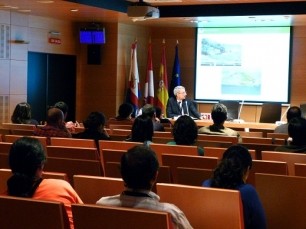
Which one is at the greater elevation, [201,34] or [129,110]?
[201,34]

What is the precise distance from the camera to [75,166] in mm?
4645

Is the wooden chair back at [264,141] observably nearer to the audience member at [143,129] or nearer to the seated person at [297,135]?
the seated person at [297,135]

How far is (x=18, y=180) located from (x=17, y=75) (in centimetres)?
871

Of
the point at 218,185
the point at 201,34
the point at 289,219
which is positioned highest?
the point at 201,34

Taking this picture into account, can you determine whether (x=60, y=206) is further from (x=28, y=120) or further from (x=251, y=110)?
(x=251, y=110)

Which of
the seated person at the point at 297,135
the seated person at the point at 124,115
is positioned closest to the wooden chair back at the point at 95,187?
the seated person at the point at 297,135

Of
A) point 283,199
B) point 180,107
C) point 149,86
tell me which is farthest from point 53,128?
point 149,86

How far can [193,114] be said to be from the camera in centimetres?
1191

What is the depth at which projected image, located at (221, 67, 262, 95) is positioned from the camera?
13.0m

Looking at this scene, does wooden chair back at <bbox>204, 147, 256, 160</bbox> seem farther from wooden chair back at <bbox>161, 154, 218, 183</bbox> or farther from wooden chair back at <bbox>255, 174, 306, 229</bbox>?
wooden chair back at <bbox>255, 174, 306, 229</bbox>

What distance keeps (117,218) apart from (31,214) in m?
0.43

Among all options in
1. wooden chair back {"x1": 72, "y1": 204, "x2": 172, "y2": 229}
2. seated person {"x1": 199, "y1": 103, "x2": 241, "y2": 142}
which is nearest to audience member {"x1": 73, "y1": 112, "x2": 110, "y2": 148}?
seated person {"x1": 199, "y1": 103, "x2": 241, "y2": 142}

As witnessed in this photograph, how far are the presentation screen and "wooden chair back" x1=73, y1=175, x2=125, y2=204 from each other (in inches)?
383

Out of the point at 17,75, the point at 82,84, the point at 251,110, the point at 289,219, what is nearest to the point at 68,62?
the point at 82,84
